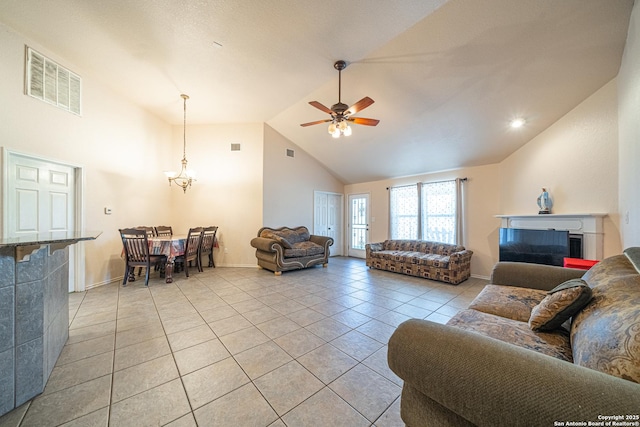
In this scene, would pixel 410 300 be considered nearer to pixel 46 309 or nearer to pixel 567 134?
pixel 567 134

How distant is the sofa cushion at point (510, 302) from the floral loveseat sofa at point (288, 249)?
343 cm

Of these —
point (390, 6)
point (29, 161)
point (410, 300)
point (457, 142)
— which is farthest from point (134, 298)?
point (457, 142)

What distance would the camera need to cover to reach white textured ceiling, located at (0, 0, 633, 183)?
229 centimetres

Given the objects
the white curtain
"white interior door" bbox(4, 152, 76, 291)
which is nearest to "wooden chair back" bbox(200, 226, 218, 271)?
"white interior door" bbox(4, 152, 76, 291)

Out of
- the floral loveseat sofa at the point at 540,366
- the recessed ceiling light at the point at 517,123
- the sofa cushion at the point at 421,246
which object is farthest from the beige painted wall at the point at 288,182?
the floral loveseat sofa at the point at 540,366

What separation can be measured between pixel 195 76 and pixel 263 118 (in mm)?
1741

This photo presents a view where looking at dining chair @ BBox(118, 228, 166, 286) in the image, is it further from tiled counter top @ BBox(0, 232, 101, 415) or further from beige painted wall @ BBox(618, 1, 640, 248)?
beige painted wall @ BBox(618, 1, 640, 248)

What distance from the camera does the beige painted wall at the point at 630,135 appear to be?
214 cm

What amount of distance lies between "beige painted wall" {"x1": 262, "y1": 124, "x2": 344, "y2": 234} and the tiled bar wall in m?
3.83

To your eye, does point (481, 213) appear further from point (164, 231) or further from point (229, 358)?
point (164, 231)

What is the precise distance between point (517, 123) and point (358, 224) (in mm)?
4248

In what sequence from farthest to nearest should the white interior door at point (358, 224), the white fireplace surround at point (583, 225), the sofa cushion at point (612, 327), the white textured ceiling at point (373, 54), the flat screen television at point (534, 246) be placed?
the white interior door at point (358, 224) → the flat screen television at point (534, 246) → the white fireplace surround at point (583, 225) → the white textured ceiling at point (373, 54) → the sofa cushion at point (612, 327)

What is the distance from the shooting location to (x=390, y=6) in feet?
7.35

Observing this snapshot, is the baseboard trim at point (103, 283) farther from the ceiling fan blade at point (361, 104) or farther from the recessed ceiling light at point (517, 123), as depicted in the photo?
the recessed ceiling light at point (517, 123)
